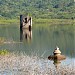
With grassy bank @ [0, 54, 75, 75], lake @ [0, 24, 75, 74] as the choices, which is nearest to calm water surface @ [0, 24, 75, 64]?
lake @ [0, 24, 75, 74]

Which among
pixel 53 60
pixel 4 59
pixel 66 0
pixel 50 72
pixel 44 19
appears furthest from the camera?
pixel 66 0

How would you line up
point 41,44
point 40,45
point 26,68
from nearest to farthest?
point 26,68, point 40,45, point 41,44

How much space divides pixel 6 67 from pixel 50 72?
228 centimetres

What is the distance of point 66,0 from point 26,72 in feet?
463

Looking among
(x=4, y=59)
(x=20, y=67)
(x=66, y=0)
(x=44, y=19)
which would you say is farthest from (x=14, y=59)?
(x=66, y=0)

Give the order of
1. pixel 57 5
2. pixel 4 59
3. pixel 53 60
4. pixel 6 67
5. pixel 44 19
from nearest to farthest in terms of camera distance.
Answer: pixel 6 67 < pixel 4 59 < pixel 53 60 < pixel 44 19 < pixel 57 5

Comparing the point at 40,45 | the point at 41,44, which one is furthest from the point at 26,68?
the point at 41,44

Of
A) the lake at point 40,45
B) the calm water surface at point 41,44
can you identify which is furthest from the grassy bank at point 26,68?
the calm water surface at point 41,44

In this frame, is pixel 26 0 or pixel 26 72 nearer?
pixel 26 72

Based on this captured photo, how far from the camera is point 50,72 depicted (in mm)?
13125

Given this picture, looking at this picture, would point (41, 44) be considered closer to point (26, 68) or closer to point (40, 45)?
point (40, 45)

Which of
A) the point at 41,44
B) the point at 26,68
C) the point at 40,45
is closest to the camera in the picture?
the point at 26,68

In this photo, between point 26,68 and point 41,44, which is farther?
point 41,44

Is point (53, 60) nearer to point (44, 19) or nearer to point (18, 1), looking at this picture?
point (44, 19)
